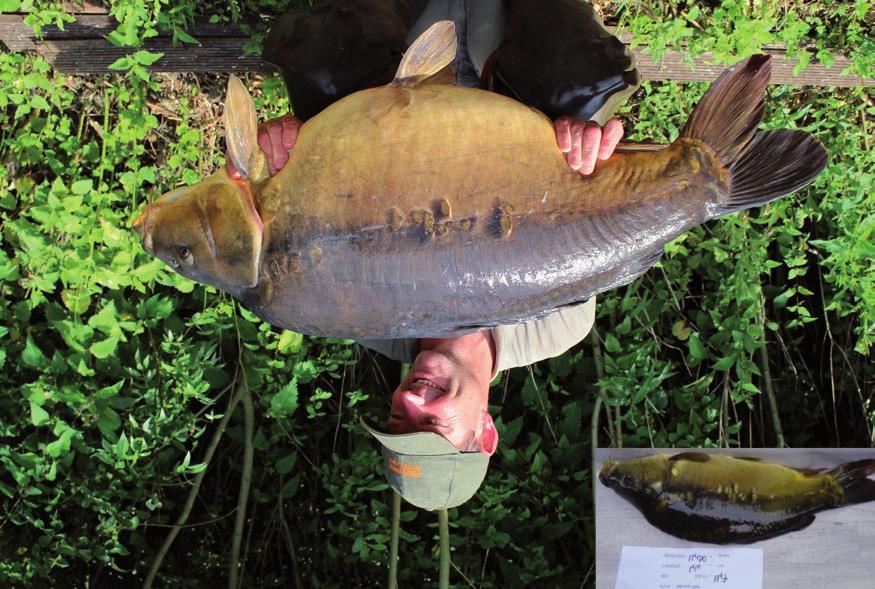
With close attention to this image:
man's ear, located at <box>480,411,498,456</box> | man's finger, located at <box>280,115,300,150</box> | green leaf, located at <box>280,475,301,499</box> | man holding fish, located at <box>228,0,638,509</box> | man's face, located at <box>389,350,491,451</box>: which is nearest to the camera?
man's finger, located at <box>280,115,300,150</box>

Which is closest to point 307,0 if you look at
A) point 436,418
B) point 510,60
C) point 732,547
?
point 510,60

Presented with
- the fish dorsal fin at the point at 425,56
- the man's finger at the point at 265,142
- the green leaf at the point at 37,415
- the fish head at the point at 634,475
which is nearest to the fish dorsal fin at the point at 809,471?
the fish head at the point at 634,475

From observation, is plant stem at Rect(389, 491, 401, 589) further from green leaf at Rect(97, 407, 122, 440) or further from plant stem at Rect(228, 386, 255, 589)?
green leaf at Rect(97, 407, 122, 440)

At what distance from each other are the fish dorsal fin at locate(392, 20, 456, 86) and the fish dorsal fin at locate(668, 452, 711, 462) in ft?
4.96

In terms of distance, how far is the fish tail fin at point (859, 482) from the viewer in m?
2.26

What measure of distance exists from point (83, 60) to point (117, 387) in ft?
3.70

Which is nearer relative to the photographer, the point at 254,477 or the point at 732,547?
the point at 732,547

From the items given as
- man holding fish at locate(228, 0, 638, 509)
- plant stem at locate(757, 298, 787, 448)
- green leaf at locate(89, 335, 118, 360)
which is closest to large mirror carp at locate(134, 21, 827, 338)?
man holding fish at locate(228, 0, 638, 509)

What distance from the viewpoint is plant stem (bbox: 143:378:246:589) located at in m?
2.92

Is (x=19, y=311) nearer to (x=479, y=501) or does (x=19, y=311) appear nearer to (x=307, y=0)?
(x=307, y=0)

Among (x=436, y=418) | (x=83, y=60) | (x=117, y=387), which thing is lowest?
(x=117, y=387)

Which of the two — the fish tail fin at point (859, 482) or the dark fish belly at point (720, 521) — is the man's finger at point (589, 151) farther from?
the fish tail fin at point (859, 482)

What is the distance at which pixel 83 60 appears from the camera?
2740 millimetres

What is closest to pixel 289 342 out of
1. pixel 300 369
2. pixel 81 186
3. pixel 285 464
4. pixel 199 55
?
pixel 300 369
